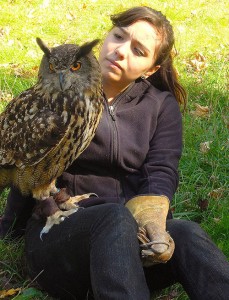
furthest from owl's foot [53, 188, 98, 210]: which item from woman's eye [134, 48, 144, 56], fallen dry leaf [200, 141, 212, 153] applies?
fallen dry leaf [200, 141, 212, 153]

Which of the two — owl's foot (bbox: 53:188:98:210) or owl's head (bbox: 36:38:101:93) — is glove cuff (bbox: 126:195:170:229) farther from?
owl's head (bbox: 36:38:101:93)

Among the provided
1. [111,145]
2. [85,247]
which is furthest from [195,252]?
[111,145]

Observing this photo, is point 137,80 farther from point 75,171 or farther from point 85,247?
point 85,247

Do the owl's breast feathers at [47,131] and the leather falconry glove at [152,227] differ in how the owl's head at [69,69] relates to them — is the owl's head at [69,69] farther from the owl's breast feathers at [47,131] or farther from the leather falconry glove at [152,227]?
the leather falconry glove at [152,227]

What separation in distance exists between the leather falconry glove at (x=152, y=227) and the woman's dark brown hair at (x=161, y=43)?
0.65 meters

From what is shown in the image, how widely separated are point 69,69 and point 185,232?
85 cm

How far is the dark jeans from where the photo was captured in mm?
2271

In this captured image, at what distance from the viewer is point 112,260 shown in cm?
228

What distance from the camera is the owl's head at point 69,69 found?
2.45 meters

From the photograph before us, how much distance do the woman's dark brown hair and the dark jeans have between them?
752 millimetres

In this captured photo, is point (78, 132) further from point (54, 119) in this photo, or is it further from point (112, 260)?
point (112, 260)

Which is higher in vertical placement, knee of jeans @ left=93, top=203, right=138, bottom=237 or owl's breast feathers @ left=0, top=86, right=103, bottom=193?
owl's breast feathers @ left=0, top=86, right=103, bottom=193

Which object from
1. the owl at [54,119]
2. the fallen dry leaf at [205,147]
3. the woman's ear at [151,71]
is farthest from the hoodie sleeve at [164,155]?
the fallen dry leaf at [205,147]

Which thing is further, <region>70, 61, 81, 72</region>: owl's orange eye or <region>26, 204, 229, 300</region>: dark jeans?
<region>70, 61, 81, 72</region>: owl's orange eye
